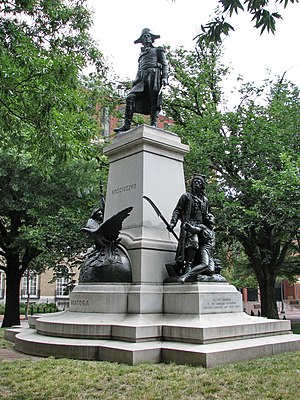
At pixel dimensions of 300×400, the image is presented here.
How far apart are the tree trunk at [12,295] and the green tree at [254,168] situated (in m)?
10.4

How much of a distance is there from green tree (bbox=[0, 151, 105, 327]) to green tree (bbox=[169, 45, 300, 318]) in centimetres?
483

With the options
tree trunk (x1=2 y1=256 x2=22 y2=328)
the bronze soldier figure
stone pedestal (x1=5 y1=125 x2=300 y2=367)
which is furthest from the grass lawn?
tree trunk (x1=2 y1=256 x2=22 y2=328)

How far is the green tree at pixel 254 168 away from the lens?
16.1 m

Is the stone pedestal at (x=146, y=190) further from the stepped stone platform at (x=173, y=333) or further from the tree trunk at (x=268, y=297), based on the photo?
the tree trunk at (x=268, y=297)

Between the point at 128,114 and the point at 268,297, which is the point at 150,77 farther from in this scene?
the point at 268,297

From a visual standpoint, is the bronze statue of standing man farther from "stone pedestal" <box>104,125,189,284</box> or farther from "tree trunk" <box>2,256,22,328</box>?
"tree trunk" <box>2,256,22,328</box>

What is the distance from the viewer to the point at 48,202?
63.6 ft

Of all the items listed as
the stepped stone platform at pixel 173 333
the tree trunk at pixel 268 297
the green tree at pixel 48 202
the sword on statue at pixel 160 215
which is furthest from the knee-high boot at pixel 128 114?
the tree trunk at pixel 268 297

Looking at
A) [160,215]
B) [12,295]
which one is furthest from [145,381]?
[12,295]

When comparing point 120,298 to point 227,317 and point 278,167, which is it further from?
point 278,167

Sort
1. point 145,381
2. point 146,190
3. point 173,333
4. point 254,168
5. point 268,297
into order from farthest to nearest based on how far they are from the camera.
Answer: point 268,297
point 254,168
point 146,190
point 173,333
point 145,381

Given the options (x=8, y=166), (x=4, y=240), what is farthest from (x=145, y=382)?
(x=4, y=240)

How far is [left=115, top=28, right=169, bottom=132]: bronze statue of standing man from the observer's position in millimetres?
11398

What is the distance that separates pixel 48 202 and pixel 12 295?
5706 millimetres
